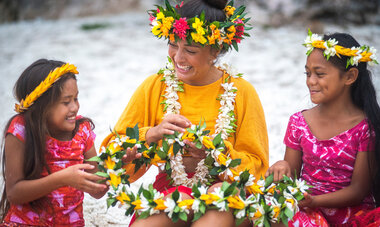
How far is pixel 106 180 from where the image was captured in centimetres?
275

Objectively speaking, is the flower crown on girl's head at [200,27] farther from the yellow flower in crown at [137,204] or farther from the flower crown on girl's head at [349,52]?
the yellow flower in crown at [137,204]

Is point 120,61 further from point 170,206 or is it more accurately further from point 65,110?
point 170,206

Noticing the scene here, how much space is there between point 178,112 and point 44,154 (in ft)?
3.29

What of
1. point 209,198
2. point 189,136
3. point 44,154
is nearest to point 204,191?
point 209,198

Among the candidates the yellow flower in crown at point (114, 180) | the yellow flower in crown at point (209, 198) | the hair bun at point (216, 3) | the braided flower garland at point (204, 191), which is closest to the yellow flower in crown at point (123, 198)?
the braided flower garland at point (204, 191)

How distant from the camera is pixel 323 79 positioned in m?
3.00

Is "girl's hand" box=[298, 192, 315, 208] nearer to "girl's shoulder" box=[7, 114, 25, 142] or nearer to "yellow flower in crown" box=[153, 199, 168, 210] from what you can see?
"yellow flower in crown" box=[153, 199, 168, 210]

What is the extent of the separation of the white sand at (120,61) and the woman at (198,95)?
1.36m

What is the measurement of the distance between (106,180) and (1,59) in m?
8.94

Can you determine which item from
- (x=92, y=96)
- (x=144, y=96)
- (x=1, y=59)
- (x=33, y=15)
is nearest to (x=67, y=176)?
(x=144, y=96)

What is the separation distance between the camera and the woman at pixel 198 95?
9.64ft

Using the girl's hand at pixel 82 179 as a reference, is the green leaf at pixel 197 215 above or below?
below

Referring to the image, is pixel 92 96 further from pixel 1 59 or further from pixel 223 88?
pixel 223 88

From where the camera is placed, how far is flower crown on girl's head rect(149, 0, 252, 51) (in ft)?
9.53
